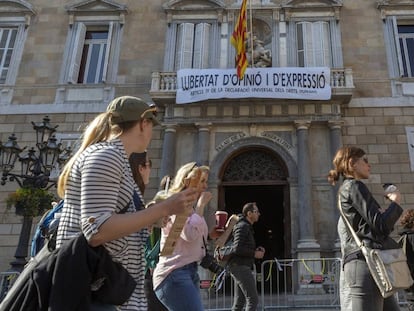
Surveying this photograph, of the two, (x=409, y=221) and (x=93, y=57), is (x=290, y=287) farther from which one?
(x=93, y=57)

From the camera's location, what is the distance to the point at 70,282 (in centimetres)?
165

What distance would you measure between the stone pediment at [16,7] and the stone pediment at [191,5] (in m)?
4.87

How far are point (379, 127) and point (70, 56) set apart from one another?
33.6ft

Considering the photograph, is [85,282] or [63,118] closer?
[85,282]

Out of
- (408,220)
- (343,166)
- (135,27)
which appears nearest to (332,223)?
(408,220)

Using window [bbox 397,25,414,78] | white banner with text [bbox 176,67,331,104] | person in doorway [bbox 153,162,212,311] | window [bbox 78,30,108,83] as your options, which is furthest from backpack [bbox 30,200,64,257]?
window [bbox 397,25,414,78]

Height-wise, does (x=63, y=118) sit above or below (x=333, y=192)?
above

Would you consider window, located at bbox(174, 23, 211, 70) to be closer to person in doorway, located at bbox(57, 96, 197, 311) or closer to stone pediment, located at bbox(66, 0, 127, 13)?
stone pediment, located at bbox(66, 0, 127, 13)

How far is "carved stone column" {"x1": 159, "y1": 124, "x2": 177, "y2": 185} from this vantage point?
11.9 metres

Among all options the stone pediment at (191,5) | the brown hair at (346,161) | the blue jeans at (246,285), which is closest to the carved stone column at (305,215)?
the blue jeans at (246,285)

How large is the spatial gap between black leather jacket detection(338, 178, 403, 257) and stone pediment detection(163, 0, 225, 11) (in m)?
12.1

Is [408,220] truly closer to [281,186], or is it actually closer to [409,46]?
[281,186]

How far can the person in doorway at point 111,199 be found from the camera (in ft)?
5.78

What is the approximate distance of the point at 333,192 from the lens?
1127 centimetres
